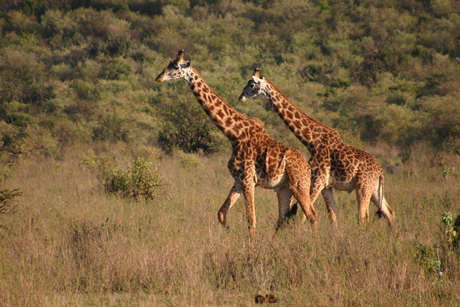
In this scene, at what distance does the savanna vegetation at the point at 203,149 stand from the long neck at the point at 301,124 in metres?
1.20

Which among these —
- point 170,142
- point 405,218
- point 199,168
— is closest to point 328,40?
point 170,142

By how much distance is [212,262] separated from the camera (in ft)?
20.7

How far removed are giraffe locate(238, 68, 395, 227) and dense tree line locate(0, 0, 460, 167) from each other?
7928 mm

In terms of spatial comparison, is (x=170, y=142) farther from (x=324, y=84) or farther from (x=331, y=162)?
(x=324, y=84)

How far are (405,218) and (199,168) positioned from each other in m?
6.66

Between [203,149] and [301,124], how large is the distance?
30.1 ft

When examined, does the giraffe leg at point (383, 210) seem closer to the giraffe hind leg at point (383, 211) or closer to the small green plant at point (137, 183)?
the giraffe hind leg at point (383, 211)

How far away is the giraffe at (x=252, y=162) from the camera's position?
733 cm

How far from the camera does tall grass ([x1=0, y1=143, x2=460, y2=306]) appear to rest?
5.46m

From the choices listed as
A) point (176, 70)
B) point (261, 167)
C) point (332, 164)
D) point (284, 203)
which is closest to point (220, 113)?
point (176, 70)

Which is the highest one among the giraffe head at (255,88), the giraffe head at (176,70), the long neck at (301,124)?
the giraffe head at (176,70)

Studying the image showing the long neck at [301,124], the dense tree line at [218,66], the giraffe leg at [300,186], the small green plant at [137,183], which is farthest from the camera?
the dense tree line at [218,66]

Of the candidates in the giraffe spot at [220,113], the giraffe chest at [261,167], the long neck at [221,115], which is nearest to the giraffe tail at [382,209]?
the giraffe chest at [261,167]

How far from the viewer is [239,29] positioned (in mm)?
38906
